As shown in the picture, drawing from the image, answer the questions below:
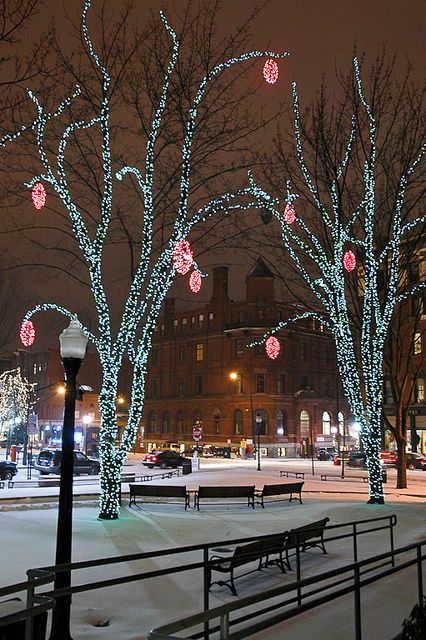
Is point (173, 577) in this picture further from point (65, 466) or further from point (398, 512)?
point (398, 512)

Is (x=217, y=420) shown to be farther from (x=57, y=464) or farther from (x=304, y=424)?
(x=57, y=464)

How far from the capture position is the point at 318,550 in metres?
14.0

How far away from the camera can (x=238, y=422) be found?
76.9 meters

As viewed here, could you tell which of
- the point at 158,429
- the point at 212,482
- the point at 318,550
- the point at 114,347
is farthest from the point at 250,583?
the point at 158,429

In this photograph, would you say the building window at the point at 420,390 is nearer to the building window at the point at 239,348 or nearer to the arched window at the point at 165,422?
the building window at the point at 239,348

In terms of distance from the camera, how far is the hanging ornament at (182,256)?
18.5 metres

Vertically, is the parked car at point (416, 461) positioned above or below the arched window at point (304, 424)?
below

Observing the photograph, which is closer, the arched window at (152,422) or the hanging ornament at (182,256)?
the hanging ornament at (182,256)

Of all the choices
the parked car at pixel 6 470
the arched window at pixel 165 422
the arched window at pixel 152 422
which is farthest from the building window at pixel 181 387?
the parked car at pixel 6 470

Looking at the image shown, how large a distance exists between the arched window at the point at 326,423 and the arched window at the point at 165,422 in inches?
825

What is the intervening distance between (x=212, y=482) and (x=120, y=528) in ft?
54.8

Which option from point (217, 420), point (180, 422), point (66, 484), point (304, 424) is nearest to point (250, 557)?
point (66, 484)

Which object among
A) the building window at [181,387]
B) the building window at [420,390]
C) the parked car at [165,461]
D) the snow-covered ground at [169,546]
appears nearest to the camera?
the snow-covered ground at [169,546]

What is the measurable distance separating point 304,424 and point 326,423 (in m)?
4.22
